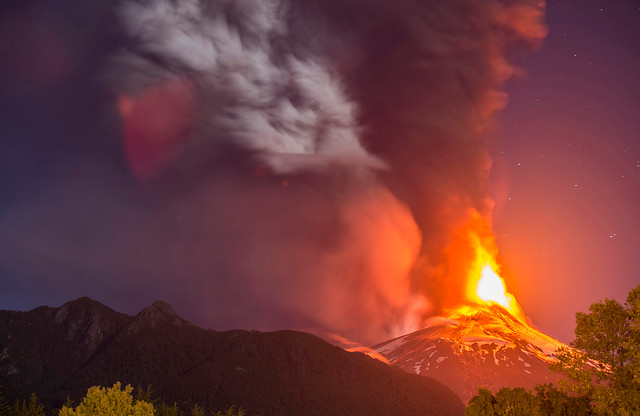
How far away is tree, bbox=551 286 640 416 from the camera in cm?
3031

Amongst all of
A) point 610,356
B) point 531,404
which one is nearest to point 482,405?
point 531,404

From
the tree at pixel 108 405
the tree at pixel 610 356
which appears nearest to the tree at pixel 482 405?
the tree at pixel 610 356

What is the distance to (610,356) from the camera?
3181 cm

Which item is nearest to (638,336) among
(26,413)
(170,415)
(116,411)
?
(116,411)

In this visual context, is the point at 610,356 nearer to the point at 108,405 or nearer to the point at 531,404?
the point at 531,404

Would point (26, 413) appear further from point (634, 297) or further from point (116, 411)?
point (634, 297)

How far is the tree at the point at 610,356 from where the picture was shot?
30.3 m

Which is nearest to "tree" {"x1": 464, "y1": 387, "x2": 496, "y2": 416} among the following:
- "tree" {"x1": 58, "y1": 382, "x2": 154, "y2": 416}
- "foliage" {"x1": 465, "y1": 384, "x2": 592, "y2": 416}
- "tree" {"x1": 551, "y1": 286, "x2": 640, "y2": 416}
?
"foliage" {"x1": 465, "y1": 384, "x2": 592, "y2": 416}

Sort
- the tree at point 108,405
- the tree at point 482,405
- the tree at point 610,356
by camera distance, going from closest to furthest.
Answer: the tree at point 610,356 → the tree at point 108,405 → the tree at point 482,405

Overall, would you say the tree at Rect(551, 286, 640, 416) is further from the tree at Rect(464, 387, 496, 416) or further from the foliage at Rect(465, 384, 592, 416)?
the tree at Rect(464, 387, 496, 416)

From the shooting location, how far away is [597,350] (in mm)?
32406

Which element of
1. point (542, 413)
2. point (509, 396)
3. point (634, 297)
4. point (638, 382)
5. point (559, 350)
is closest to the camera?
point (638, 382)

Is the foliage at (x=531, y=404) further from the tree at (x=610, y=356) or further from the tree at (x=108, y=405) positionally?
the tree at (x=108, y=405)

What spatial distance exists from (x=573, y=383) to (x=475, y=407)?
13.9m
